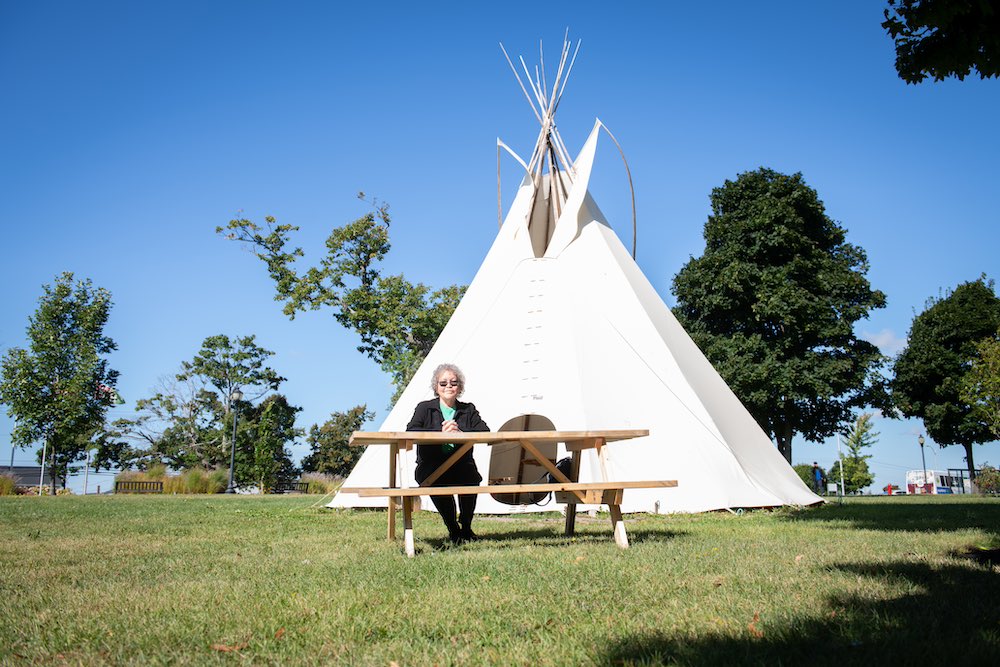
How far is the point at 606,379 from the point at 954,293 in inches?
937

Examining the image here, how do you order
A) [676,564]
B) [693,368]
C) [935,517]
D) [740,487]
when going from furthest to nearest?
[693,368], [740,487], [935,517], [676,564]

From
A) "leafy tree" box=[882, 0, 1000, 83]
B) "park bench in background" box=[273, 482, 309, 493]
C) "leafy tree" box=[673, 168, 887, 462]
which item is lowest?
"park bench in background" box=[273, 482, 309, 493]

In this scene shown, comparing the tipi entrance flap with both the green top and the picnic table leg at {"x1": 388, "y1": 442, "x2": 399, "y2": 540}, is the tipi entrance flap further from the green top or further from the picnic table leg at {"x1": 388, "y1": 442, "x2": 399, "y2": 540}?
the picnic table leg at {"x1": 388, "y1": 442, "x2": 399, "y2": 540}

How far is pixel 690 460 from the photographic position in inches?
304

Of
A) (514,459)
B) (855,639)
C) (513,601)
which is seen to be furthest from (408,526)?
(514,459)

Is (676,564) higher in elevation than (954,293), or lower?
lower

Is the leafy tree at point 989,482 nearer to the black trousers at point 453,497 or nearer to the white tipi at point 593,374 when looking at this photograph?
the white tipi at point 593,374

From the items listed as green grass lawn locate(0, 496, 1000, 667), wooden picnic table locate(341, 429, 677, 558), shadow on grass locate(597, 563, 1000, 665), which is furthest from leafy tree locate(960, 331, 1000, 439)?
shadow on grass locate(597, 563, 1000, 665)

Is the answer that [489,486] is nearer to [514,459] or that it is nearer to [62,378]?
[514,459]

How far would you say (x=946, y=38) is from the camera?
132 inches

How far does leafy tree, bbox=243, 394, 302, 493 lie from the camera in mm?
23922

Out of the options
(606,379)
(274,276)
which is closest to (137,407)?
(274,276)

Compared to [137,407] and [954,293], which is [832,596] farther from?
[137,407]

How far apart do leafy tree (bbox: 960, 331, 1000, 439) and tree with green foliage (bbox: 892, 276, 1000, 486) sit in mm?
1959
